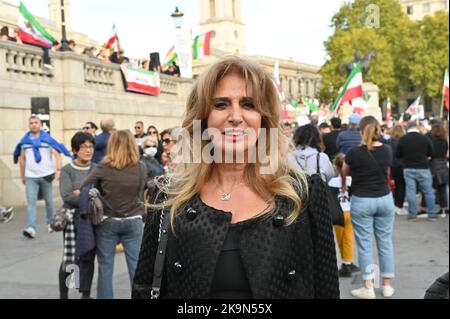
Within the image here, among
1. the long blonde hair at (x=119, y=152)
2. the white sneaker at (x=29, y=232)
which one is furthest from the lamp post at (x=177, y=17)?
the white sneaker at (x=29, y=232)

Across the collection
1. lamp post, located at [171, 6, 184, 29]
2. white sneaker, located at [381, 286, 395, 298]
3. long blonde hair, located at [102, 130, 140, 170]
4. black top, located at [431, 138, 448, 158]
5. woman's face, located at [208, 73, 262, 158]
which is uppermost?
lamp post, located at [171, 6, 184, 29]

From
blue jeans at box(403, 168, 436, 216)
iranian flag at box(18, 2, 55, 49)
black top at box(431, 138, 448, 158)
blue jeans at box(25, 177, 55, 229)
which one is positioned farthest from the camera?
black top at box(431, 138, 448, 158)

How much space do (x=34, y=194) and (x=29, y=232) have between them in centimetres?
99

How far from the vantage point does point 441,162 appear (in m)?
11.2

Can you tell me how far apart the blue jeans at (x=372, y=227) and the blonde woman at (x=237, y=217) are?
3947 mm

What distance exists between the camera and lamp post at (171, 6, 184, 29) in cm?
277

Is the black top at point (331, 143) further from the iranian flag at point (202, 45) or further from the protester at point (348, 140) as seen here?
the iranian flag at point (202, 45)

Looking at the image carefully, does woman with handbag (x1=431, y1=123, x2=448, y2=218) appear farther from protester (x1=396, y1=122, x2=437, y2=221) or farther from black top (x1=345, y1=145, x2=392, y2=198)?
black top (x1=345, y1=145, x2=392, y2=198)

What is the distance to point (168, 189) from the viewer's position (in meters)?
2.25

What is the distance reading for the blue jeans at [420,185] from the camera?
10562 mm

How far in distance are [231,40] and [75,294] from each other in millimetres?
3280

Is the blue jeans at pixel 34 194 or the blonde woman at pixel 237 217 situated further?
the blue jeans at pixel 34 194

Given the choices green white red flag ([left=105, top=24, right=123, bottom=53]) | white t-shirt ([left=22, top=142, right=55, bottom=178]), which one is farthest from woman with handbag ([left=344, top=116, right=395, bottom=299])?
green white red flag ([left=105, top=24, right=123, bottom=53])

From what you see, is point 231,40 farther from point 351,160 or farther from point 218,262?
point 351,160
